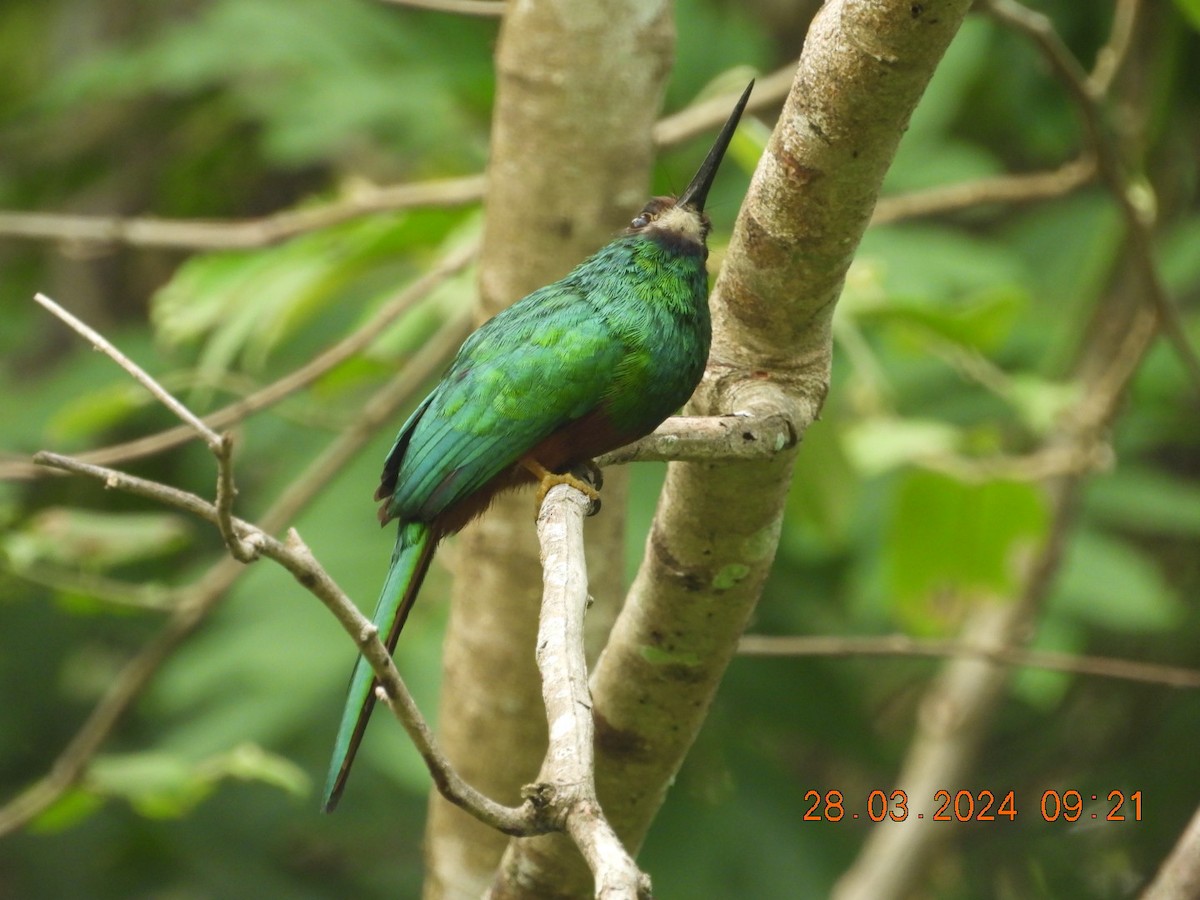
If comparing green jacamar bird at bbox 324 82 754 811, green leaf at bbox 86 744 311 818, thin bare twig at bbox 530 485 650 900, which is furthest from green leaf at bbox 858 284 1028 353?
thin bare twig at bbox 530 485 650 900

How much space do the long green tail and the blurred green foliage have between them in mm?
663

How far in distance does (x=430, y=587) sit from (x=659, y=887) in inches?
39.6

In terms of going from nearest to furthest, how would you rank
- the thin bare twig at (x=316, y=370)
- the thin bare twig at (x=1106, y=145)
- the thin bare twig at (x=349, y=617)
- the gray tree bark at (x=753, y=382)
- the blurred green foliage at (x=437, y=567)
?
1. the thin bare twig at (x=349, y=617)
2. the gray tree bark at (x=753, y=382)
3. the thin bare twig at (x=1106, y=145)
4. the thin bare twig at (x=316, y=370)
5. the blurred green foliage at (x=437, y=567)

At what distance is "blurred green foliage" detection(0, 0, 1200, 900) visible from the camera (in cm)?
291

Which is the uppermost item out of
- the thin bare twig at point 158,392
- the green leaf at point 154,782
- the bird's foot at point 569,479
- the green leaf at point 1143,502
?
the green leaf at point 1143,502

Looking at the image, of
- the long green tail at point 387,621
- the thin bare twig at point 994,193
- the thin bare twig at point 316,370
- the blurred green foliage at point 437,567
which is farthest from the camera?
the thin bare twig at point 994,193

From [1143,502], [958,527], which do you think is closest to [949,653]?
[958,527]

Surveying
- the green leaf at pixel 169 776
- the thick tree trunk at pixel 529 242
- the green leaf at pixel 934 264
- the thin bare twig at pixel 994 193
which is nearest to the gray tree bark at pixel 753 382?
the thick tree trunk at pixel 529 242

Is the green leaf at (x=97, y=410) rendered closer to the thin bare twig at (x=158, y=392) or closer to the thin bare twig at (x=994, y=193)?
the thin bare twig at (x=158, y=392)

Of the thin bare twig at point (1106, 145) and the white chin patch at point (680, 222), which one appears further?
the thin bare twig at point (1106, 145)

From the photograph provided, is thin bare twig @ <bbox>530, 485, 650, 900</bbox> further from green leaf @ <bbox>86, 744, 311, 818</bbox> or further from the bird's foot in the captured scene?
green leaf @ <bbox>86, 744, 311, 818</bbox>

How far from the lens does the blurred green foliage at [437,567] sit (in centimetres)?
291

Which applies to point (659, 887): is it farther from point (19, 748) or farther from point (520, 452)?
point (19, 748)

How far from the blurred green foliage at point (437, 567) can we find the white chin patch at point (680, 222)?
0.37 meters
